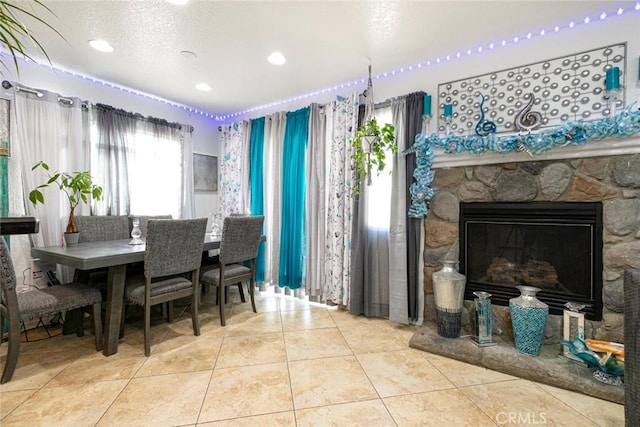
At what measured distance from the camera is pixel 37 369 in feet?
6.42

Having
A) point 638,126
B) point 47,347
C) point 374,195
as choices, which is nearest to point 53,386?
point 47,347

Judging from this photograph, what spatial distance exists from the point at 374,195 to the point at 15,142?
3.25m

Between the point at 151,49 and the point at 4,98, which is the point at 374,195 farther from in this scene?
the point at 4,98

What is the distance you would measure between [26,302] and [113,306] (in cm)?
49

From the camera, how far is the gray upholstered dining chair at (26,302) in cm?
176

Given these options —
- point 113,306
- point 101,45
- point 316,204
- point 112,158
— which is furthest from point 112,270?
point 316,204

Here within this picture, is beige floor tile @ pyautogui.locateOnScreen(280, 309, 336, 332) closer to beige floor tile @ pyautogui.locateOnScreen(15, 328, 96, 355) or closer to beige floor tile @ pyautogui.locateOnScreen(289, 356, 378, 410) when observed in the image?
beige floor tile @ pyautogui.locateOnScreen(289, 356, 378, 410)

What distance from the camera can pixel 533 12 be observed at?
6.58 feet

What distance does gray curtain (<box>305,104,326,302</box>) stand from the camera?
3.26m

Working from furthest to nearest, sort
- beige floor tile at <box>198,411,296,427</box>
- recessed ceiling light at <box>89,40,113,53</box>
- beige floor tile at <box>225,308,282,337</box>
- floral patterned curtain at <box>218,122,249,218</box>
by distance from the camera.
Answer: floral patterned curtain at <box>218,122,249,218</box> < beige floor tile at <box>225,308,282,337</box> < recessed ceiling light at <box>89,40,113,53</box> < beige floor tile at <box>198,411,296,427</box>

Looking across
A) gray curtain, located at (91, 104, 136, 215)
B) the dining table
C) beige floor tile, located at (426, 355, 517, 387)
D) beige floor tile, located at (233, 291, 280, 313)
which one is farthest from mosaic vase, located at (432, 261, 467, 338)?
gray curtain, located at (91, 104, 136, 215)

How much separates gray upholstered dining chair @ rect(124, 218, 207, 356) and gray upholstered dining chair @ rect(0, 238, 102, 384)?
0.26 meters

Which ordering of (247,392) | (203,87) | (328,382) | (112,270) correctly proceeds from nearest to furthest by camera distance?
1. (247,392)
2. (328,382)
3. (112,270)
4. (203,87)

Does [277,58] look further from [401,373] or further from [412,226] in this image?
[401,373]
